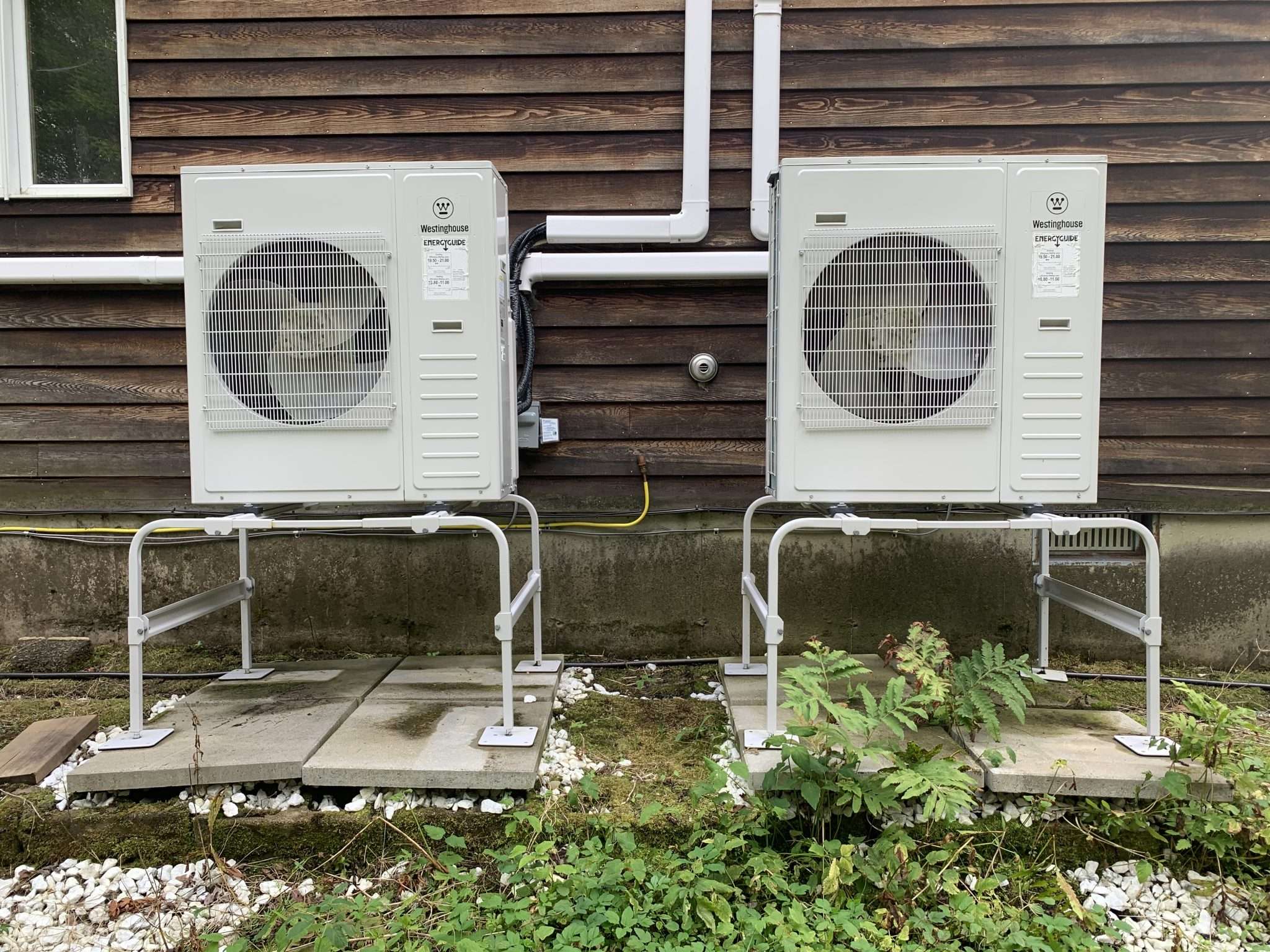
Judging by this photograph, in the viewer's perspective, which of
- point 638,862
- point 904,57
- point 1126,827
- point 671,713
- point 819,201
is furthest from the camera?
point 904,57

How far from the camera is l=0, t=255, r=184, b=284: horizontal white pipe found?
9.57 feet

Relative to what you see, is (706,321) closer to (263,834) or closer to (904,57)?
(904,57)

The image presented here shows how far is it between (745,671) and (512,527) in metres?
1.11

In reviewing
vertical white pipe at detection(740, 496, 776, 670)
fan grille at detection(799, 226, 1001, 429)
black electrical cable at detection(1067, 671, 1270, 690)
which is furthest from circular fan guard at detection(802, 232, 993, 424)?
black electrical cable at detection(1067, 671, 1270, 690)

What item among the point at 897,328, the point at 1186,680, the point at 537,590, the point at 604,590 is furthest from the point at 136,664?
the point at 1186,680

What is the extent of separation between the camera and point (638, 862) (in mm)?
1646

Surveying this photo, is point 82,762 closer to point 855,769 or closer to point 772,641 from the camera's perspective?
point 772,641

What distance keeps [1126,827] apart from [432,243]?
2.37 metres

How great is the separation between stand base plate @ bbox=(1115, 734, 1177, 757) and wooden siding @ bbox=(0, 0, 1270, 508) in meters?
1.33

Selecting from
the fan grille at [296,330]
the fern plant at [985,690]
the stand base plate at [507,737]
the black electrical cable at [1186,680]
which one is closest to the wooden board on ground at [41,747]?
the fan grille at [296,330]

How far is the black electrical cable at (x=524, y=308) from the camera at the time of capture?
2.88 m

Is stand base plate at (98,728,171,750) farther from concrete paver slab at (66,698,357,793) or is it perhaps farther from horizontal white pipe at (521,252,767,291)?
horizontal white pipe at (521,252,767,291)

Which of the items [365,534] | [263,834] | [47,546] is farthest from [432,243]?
[47,546]

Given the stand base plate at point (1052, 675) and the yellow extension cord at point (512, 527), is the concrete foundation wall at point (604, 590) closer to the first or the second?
the yellow extension cord at point (512, 527)
